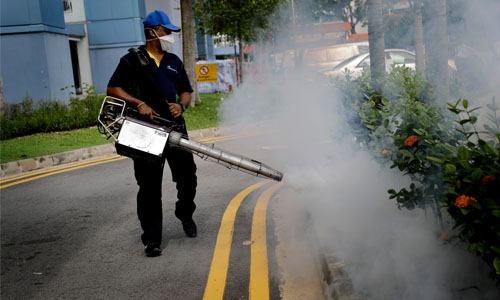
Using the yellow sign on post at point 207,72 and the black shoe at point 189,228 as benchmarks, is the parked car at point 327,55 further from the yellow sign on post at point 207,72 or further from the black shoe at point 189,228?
the yellow sign on post at point 207,72

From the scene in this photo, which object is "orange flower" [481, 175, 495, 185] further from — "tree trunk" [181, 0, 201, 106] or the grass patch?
"tree trunk" [181, 0, 201, 106]

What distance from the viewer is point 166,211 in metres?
5.96

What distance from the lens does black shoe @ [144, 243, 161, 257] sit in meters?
4.58

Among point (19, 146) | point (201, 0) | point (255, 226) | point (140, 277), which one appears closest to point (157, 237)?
point (140, 277)

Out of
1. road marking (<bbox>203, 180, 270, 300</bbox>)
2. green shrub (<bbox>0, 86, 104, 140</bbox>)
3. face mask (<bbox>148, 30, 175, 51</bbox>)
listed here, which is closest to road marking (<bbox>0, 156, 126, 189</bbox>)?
green shrub (<bbox>0, 86, 104, 140</bbox>)

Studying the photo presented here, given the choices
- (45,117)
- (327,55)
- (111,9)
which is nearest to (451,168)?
(327,55)

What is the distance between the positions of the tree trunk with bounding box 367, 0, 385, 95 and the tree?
1773 millimetres

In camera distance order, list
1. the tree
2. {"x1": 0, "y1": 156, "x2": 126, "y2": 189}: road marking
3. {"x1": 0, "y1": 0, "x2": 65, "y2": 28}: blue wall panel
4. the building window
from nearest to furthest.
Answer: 1. {"x1": 0, "y1": 156, "x2": 126, "y2": 189}: road marking
2. the tree
3. {"x1": 0, "y1": 0, "x2": 65, "y2": 28}: blue wall panel
4. the building window

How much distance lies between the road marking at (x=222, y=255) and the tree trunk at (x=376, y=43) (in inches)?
72.8

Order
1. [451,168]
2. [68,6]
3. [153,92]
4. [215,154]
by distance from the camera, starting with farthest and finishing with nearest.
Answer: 1. [68,6]
2. [153,92]
3. [215,154]
4. [451,168]

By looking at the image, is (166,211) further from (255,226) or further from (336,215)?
(336,215)

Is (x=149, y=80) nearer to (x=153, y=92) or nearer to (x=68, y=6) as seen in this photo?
(x=153, y=92)

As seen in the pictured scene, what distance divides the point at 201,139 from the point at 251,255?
24.4 feet

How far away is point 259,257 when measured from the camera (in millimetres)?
4496
